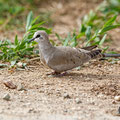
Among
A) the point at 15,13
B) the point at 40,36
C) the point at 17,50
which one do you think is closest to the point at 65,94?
the point at 40,36

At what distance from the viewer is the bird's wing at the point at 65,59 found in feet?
16.5

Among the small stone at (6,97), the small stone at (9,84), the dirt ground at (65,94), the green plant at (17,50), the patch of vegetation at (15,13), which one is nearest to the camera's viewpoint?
the dirt ground at (65,94)

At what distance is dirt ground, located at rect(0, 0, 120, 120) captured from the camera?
3732 mm

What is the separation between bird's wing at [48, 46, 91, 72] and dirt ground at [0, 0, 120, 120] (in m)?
0.18

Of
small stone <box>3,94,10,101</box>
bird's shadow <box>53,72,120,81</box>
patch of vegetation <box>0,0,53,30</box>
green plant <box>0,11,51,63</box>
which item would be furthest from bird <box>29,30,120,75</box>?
patch of vegetation <box>0,0,53,30</box>

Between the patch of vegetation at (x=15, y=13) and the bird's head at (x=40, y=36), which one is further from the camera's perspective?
the patch of vegetation at (x=15, y=13)

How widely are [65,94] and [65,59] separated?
93 cm

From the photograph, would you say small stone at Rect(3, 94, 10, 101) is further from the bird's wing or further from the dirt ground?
the bird's wing

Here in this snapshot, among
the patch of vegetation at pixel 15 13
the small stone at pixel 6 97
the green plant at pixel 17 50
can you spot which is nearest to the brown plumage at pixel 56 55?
the green plant at pixel 17 50

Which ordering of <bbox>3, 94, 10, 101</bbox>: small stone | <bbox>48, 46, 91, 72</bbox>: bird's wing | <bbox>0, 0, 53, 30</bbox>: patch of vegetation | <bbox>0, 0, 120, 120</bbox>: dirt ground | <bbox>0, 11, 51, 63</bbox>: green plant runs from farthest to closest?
<bbox>0, 0, 53, 30</bbox>: patch of vegetation < <bbox>0, 11, 51, 63</bbox>: green plant < <bbox>48, 46, 91, 72</bbox>: bird's wing < <bbox>3, 94, 10, 101</bbox>: small stone < <bbox>0, 0, 120, 120</bbox>: dirt ground

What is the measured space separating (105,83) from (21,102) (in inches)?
56.0

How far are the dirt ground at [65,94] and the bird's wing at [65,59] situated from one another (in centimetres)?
18

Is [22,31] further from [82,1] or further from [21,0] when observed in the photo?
[82,1]

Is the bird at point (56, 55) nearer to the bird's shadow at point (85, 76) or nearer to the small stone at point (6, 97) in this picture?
the bird's shadow at point (85, 76)
